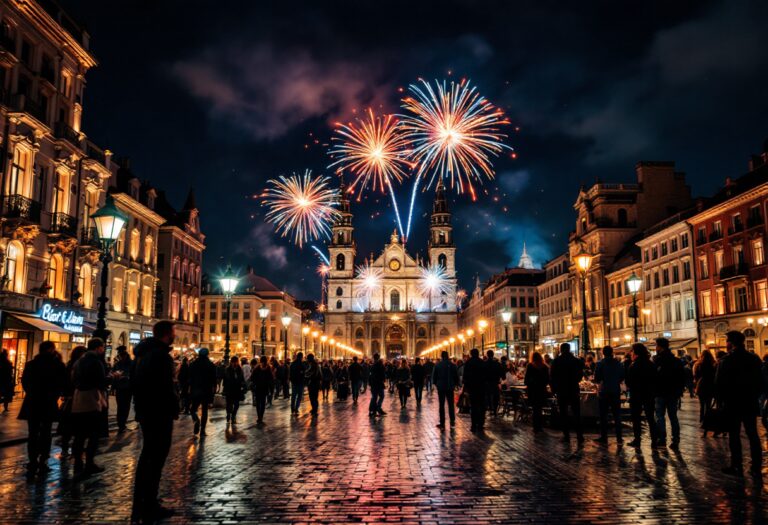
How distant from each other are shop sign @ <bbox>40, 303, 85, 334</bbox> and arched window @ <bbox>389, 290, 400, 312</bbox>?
106 metres

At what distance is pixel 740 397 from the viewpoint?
9.04m

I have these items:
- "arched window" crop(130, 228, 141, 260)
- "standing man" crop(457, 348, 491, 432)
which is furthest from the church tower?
"standing man" crop(457, 348, 491, 432)

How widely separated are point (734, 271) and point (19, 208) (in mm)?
39644

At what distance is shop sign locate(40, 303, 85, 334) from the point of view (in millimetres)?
27328

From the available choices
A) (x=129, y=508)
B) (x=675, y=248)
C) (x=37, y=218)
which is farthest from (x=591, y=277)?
(x=129, y=508)

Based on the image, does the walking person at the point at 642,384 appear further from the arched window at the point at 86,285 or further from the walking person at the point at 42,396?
the arched window at the point at 86,285

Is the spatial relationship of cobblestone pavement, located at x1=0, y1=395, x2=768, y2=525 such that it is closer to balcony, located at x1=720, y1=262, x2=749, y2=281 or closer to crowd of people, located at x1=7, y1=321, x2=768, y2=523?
crowd of people, located at x1=7, y1=321, x2=768, y2=523

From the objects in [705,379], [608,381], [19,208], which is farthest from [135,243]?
[705,379]

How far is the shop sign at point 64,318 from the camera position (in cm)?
2733

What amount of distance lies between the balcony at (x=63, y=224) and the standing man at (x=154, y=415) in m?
26.0

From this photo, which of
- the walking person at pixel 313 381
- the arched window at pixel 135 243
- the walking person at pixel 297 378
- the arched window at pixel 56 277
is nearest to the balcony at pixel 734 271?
the walking person at pixel 313 381

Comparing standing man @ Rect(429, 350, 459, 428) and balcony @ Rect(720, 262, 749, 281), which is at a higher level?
balcony @ Rect(720, 262, 749, 281)

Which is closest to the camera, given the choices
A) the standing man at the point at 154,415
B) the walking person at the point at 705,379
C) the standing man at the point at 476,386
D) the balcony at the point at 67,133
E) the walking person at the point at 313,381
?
the standing man at the point at 154,415

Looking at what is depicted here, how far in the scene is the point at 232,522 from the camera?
20.2 feet
